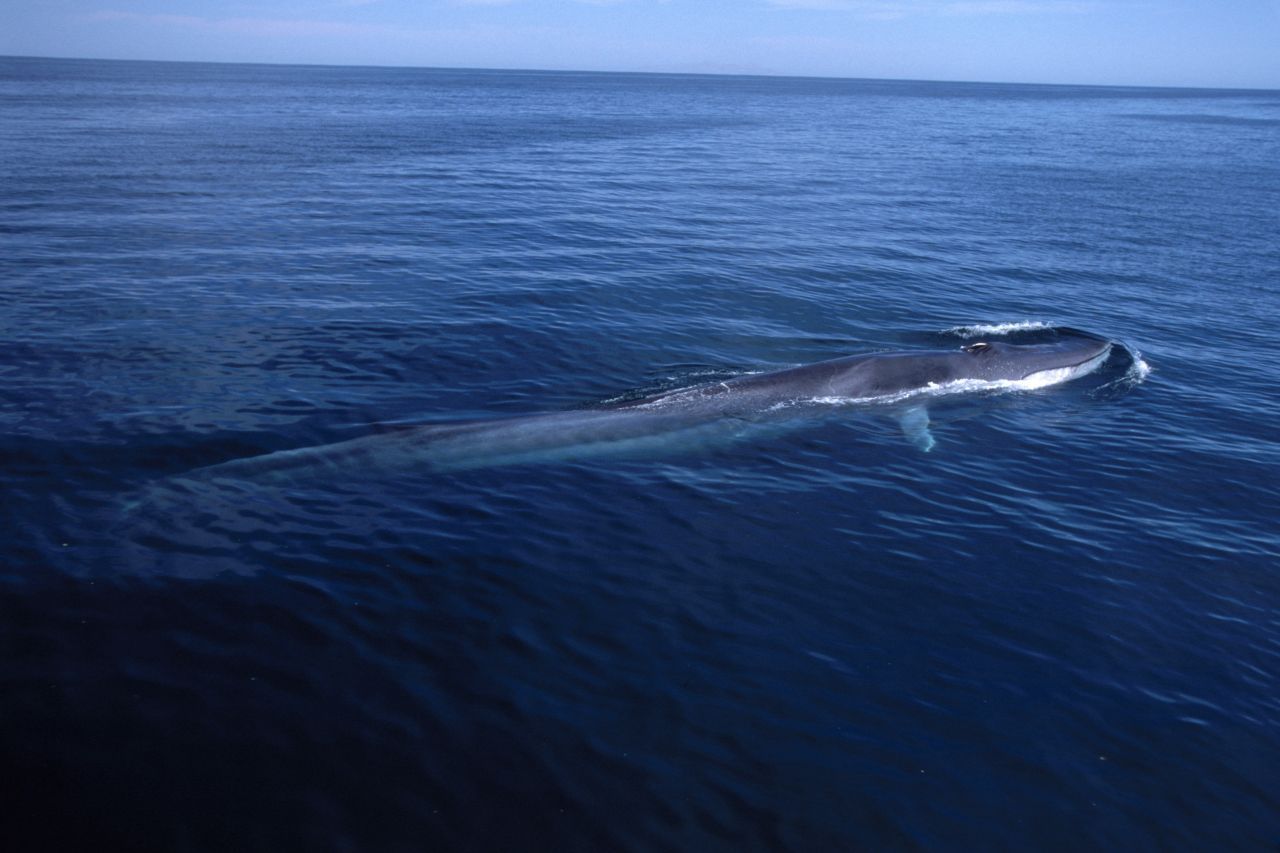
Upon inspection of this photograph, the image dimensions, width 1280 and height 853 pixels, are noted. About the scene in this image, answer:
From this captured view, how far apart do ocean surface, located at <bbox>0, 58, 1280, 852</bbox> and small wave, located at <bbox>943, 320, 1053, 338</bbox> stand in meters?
0.26

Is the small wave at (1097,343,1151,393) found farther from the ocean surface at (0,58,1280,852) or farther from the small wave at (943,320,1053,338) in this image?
the small wave at (943,320,1053,338)

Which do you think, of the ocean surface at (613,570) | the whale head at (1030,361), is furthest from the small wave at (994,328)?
the whale head at (1030,361)

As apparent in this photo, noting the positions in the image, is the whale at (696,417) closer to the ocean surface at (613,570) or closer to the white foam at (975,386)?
the white foam at (975,386)

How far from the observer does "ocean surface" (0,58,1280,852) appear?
12242mm

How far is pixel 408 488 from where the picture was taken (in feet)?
65.8

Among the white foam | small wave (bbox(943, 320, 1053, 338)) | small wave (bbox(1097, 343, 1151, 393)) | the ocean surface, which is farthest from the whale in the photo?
small wave (bbox(943, 320, 1053, 338))

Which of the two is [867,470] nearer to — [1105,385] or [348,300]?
[1105,385]

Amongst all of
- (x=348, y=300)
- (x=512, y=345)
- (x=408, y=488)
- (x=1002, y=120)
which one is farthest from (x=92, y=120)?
(x=1002, y=120)

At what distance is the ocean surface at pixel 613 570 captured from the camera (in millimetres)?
12242

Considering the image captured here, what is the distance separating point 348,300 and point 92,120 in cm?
7439

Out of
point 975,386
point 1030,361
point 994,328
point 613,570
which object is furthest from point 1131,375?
point 613,570

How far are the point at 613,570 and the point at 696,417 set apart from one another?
736 cm

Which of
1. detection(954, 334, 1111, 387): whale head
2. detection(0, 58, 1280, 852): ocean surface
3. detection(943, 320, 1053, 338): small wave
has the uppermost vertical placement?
detection(943, 320, 1053, 338): small wave

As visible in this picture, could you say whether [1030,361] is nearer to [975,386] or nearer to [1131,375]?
[975,386]
